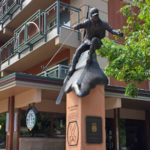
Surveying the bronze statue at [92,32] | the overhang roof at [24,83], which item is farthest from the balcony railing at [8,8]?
the bronze statue at [92,32]

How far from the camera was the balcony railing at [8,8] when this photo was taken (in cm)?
1816

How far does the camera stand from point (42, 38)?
1470cm

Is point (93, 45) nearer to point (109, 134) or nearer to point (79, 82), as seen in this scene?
point (79, 82)

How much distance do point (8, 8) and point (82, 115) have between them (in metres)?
14.0

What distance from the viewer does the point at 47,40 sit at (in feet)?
46.9

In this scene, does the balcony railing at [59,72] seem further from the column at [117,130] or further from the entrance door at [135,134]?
the entrance door at [135,134]

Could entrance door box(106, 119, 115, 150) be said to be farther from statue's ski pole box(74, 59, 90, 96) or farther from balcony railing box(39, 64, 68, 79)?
statue's ski pole box(74, 59, 90, 96)

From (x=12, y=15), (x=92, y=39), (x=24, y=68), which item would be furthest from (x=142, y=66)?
(x=12, y=15)

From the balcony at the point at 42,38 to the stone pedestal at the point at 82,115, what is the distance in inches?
208

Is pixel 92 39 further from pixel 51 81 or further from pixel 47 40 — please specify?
pixel 47 40

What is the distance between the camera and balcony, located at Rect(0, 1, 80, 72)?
13.8 metres

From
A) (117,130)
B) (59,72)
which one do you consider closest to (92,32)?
(59,72)

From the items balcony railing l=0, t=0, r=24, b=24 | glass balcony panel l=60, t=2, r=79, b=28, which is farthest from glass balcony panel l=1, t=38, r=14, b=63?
glass balcony panel l=60, t=2, r=79, b=28

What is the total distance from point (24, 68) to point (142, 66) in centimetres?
1038
